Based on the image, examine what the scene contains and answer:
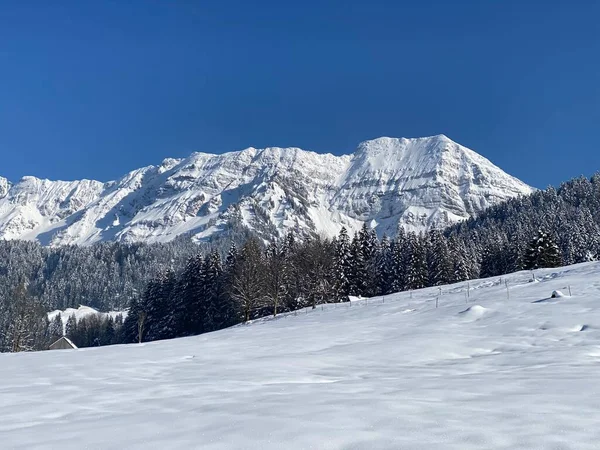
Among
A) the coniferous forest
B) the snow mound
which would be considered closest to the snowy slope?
the snow mound

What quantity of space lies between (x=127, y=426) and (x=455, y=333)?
48.4 ft

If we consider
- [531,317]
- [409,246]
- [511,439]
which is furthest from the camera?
[409,246]

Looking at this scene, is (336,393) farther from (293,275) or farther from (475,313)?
(293,275)

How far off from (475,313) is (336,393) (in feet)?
53.6

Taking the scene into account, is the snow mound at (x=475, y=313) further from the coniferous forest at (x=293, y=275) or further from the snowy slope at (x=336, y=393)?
the coniferous forest at (x=293, y=275)

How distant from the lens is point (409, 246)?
66.8 metres

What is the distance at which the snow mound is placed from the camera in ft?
71.2

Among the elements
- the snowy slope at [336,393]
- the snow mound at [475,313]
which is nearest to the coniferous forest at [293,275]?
the snow mound at [475,313]

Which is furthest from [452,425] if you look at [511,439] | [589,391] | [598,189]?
[598,189]

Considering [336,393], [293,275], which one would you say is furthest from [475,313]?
[293,275]

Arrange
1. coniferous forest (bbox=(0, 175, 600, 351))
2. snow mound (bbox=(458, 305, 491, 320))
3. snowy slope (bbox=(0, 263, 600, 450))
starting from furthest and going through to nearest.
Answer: coniferous forest (bbox=(0, 175, 600, 351)) < snow mound (bbox=(458, 305, 491, 320)) < snowy slope (bbox=(0, 263, 600, 450))

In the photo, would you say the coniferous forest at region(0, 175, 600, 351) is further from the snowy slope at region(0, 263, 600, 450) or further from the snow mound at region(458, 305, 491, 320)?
the snowy slope at region(0, 263, 600, 450)

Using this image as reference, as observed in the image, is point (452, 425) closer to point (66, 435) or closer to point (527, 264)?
point (66, 435)

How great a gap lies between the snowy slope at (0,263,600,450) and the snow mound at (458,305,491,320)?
253cm
